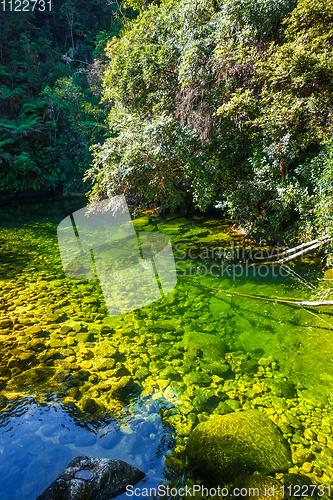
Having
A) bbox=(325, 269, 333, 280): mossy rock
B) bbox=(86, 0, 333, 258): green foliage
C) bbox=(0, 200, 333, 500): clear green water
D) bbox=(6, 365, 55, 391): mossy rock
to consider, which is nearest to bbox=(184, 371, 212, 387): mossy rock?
bbox=(0, 200, 333, 500): clear green water

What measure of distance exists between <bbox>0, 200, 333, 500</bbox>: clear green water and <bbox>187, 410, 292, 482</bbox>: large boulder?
0.13 meters

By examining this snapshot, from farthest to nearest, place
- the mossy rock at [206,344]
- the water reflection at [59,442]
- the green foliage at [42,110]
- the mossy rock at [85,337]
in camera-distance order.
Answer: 1. the green foliage at [42,110]
2. the mossy rock at [85,337]
3. the mossy rock at [206,344]
4. the water reflection at [59,442]

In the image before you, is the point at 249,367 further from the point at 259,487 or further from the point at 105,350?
the point at 105,350

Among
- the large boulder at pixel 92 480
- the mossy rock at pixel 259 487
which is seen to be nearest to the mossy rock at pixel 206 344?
the mossy rock at pixel 259 487

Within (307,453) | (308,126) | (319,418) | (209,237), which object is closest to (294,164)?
(308,126)

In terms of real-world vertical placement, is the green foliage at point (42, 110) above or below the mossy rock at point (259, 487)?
above

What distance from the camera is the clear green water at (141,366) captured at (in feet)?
7.62

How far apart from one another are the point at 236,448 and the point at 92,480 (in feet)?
3.69

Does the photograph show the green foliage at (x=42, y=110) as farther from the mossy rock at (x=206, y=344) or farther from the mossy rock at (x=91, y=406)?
the mossy rock at (x=91, y=406)

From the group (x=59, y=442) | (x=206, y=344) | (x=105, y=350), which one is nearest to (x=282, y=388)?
(x=206, y=344)

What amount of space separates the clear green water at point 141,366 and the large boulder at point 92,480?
0.15 meters

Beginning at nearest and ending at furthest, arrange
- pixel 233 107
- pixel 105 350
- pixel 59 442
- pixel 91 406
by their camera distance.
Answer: pixel 59 442 < pixel 91 406 < pixel 105 350 < pixel 233 107

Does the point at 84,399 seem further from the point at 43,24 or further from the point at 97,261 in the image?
the point at 43,24

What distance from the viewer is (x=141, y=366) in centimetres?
316
